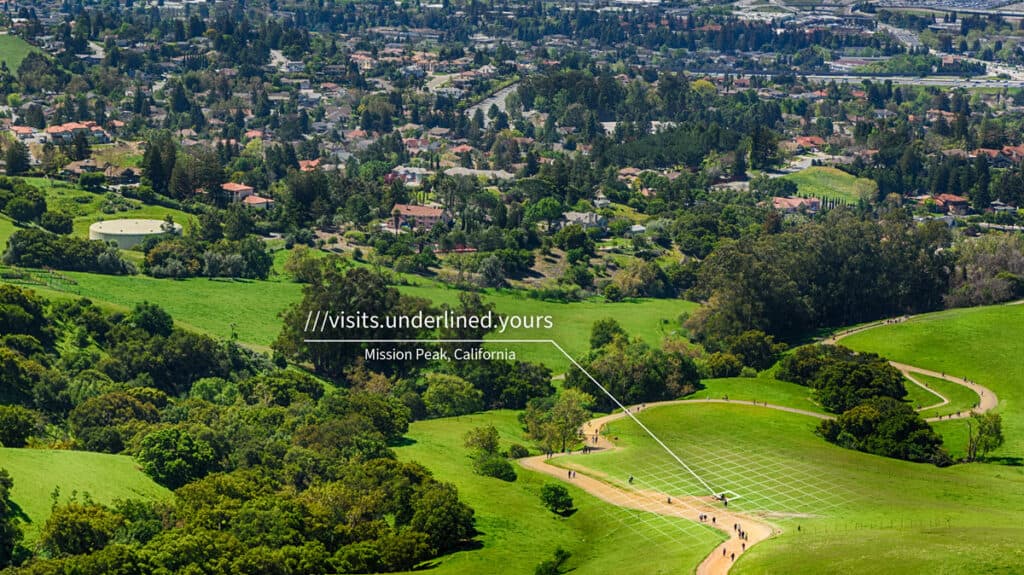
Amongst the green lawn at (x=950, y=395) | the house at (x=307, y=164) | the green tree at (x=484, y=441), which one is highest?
the green tree at (x=484, y=441)

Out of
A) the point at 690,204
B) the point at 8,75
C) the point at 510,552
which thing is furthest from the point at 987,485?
the point at 8,75

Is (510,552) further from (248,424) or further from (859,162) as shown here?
(859,162)

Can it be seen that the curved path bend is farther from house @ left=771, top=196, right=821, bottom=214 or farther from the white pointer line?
house @ left=771, top=196, right=821, bottom=214

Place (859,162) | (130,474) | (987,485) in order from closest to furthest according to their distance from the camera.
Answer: (130,474), (987,485), (859,162)

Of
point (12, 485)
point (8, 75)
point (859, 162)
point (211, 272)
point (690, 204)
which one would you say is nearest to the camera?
point (12, 485)

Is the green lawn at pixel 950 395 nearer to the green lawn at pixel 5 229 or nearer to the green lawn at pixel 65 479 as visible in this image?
the green lawn at pixel 65 479

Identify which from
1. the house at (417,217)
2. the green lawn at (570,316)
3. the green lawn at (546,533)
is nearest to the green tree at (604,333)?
the green lawn at (570,316)

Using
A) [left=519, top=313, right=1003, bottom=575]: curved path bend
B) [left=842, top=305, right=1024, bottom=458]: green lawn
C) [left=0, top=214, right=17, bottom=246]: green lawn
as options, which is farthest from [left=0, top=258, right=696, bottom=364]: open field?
[left=842, top=305, right=1024, bottom=458]: green lawn

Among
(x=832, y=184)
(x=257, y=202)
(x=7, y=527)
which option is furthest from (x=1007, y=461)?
(x=832, y=184)

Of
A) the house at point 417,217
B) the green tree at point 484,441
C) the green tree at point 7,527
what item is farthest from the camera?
the house at point 417,217
